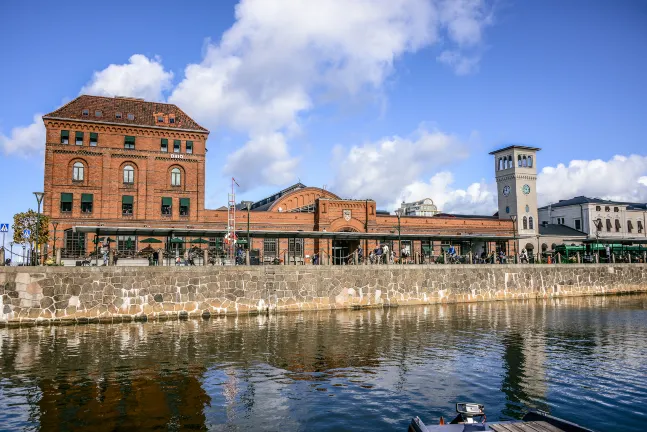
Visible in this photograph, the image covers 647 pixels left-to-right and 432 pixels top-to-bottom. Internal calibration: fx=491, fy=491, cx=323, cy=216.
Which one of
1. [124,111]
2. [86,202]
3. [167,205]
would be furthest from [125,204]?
[124,111]

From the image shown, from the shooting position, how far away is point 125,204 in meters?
44.0

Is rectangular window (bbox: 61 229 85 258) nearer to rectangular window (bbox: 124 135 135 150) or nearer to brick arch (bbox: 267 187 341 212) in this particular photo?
rectangular window (bbox: 124 135 135 150)

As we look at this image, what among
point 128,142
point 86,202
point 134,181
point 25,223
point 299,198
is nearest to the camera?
point 25,223

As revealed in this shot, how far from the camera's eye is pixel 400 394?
1199cm

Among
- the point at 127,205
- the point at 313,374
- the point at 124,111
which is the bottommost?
the point at 313,374

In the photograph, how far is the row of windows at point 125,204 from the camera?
139 feet

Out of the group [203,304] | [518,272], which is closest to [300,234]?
[203,304]

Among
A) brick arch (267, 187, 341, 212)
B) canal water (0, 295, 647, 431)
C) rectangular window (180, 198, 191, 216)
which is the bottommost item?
canal water (0, 295, 647, 431)

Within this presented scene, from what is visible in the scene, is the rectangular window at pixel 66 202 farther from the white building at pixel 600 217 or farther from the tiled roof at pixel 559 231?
the white building at pixel 600 217

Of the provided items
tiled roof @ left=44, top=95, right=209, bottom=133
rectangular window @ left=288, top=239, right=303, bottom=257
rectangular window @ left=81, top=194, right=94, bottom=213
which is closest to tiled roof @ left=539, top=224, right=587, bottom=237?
rectangular window @ left=288, top=239, right=303, bottom=257

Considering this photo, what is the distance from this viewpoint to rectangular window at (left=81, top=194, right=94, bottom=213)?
4269cm

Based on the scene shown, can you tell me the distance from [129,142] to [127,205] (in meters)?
5.73

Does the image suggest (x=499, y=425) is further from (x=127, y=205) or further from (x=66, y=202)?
(x=66, y=202)

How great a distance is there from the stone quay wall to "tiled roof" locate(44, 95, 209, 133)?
23071 mm
